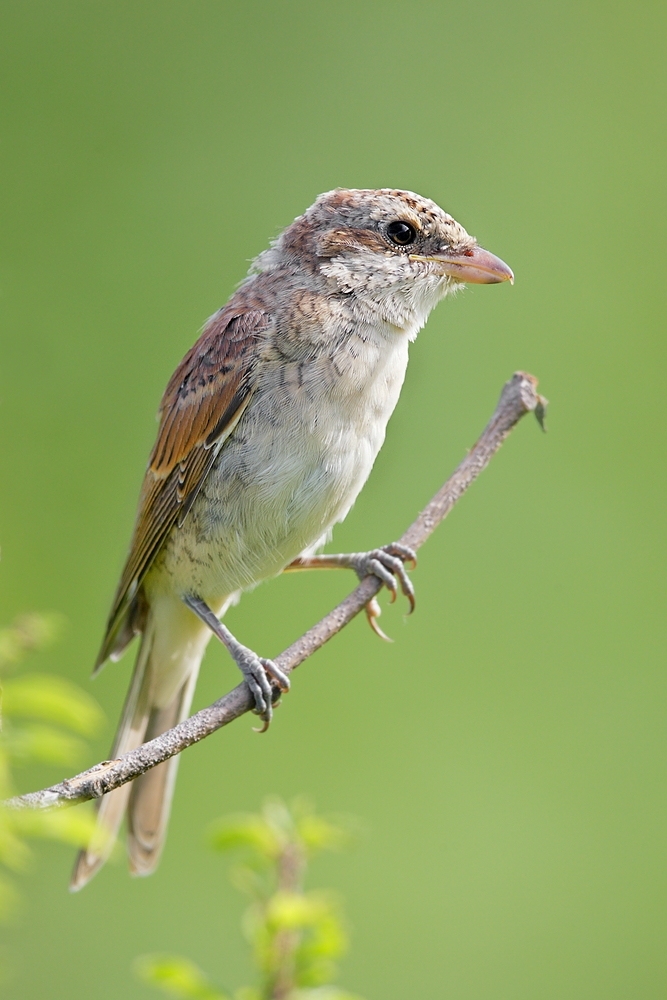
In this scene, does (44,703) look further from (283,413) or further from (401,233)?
(401,233)

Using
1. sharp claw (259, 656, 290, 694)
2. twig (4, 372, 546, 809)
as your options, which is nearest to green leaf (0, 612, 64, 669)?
twig (4, 372, 546, 809)

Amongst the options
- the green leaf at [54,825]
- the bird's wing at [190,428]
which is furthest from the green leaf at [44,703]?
the bird's wing at [190,428]

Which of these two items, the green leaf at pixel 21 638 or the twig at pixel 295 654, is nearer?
the green leaf at pixel 21 638

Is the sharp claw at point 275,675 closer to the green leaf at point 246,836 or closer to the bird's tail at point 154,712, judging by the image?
the bird's tail at point 154,712

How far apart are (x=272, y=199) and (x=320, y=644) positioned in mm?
3728

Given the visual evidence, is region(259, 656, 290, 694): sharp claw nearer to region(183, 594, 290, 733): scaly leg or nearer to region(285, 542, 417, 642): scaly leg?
region(183, 594, 290, 733): scaly leg

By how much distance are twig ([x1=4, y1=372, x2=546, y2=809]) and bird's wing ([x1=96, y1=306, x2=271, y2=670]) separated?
2.48 ft

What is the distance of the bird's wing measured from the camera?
319 centimetres

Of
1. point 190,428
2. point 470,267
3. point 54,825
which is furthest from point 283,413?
point 54,825

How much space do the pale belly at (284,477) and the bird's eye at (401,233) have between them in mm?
329

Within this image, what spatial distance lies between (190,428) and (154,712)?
45.4 inches

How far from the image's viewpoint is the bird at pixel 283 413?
3.06 metres

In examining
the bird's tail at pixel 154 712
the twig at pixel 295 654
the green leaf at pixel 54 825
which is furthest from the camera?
the bird's tail at pixel 154 712

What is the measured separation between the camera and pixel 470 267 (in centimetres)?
322
